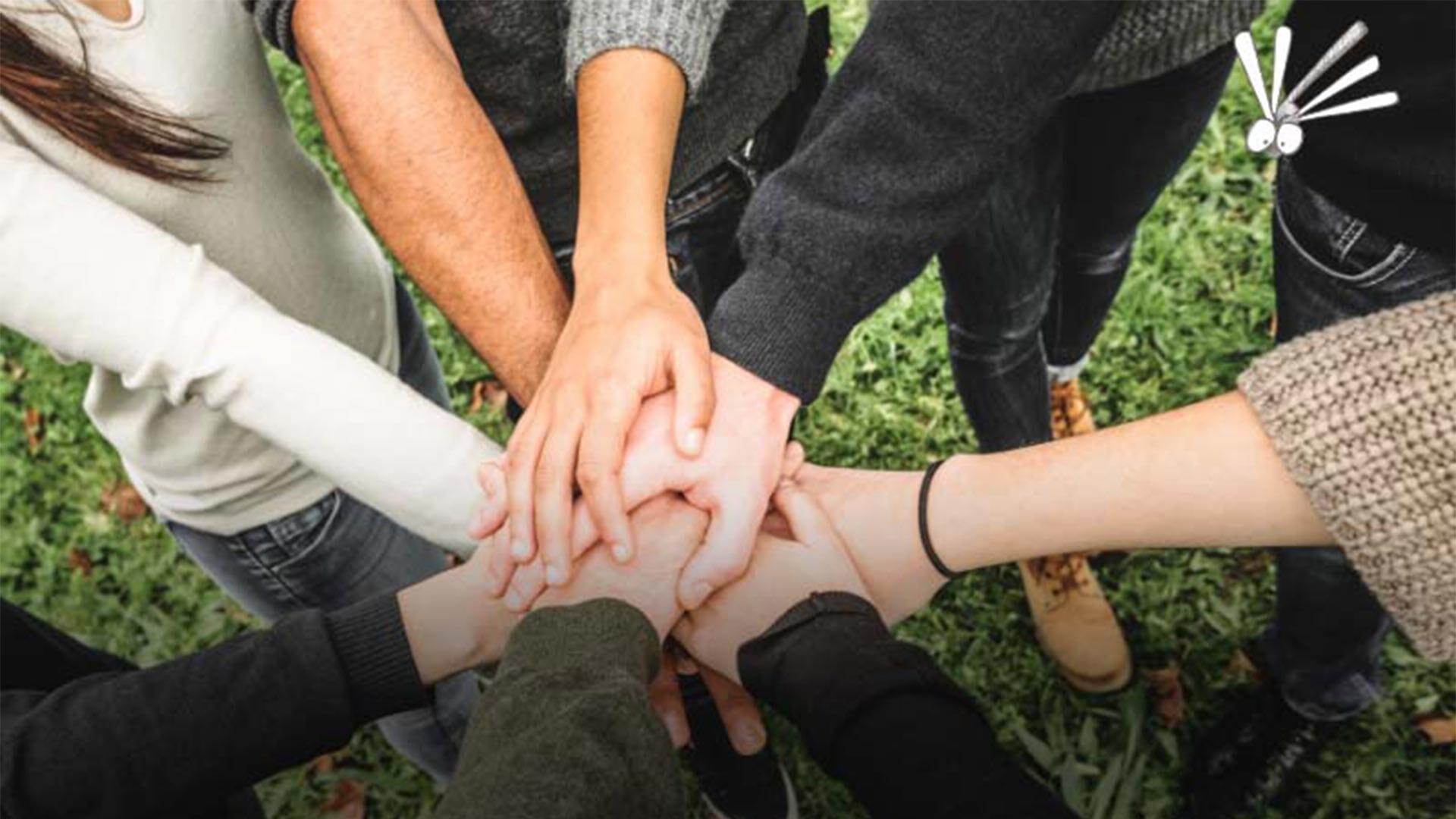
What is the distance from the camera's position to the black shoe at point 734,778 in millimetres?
2689

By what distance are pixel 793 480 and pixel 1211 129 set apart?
8.73 ft

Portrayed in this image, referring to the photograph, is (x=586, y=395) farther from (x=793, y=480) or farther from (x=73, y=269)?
(x=73, y=269)

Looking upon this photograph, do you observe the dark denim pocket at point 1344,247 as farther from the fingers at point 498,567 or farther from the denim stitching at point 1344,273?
the fingers at point 498,567

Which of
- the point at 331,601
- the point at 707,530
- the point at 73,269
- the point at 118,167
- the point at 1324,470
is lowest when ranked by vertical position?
the point at 331,601

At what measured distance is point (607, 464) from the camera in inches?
70.4

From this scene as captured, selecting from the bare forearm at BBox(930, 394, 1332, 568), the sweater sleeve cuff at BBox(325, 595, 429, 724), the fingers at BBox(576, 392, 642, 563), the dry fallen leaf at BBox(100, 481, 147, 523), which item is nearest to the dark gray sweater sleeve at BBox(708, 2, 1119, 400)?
the fingers at BBox(576, 392, 642, 563)

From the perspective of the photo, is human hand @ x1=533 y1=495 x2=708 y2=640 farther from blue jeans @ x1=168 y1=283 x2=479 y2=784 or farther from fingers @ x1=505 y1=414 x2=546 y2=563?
blue jeans @ x1=168 y1=283 x2=479 y2=784

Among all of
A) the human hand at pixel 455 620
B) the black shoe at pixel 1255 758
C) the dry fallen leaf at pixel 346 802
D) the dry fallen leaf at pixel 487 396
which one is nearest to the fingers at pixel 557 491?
the human hand at pixel 455 620

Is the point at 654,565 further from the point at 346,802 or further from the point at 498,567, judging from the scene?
the point at 346,802

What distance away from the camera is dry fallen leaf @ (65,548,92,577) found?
157 inches

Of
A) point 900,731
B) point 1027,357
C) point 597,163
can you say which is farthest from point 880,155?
point 1027,357

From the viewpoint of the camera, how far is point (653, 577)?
1.88m

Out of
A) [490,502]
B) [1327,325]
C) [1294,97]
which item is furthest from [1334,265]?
[490,502]

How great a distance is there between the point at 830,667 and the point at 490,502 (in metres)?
0.63
